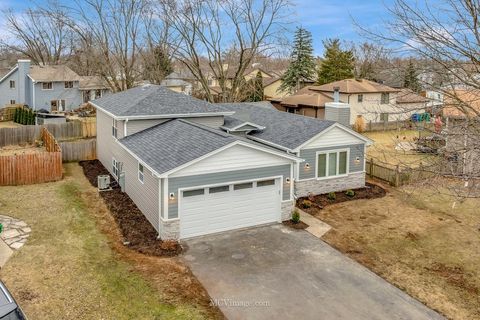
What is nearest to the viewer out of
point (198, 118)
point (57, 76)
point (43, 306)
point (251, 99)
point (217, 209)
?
point (43, 306)

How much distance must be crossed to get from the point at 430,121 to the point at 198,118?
12659 millimetres

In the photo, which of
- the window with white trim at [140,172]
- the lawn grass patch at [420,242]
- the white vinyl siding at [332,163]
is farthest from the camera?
the white vinyl siding at [332,163]

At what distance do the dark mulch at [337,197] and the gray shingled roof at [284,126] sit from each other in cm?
257

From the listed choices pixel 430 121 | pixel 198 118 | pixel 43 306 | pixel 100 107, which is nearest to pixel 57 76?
pixel 100 107

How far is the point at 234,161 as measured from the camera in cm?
1463

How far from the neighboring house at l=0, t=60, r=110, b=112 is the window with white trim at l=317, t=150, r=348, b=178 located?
117ft

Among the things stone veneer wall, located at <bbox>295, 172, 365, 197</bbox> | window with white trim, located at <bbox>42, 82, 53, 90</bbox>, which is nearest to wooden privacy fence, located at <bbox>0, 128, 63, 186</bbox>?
stone veneer wall, located at <bbox>295, 172, 365, 197</bbox>

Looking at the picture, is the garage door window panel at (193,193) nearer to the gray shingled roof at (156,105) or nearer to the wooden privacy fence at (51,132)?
the gray shingled roof at (156,105)

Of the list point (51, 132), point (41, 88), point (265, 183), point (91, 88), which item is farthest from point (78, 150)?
point (91, 88)

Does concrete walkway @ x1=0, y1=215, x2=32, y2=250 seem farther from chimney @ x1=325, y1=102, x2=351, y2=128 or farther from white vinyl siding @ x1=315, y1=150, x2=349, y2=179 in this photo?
chimney @ x1=325, y1=102, x2=351, y2=128

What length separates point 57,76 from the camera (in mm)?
45594

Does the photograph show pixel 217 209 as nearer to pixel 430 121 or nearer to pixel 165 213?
pixel 165 213

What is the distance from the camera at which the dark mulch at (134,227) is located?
13.4 m

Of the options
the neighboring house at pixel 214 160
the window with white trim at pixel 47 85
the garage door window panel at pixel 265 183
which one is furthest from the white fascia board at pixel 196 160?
the window with white trim at pixel 47 85
